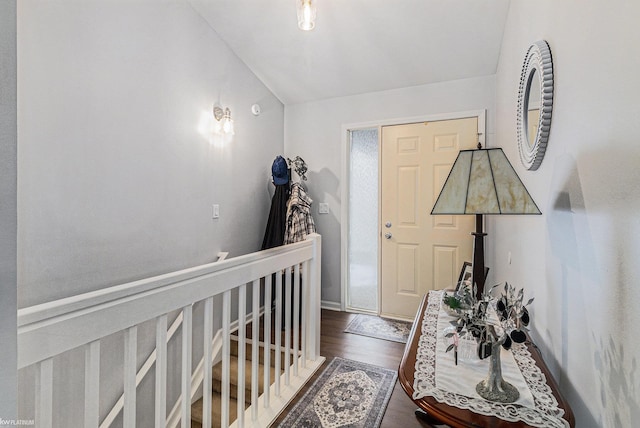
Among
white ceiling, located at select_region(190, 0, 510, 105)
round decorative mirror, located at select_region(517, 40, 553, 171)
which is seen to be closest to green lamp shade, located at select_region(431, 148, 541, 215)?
round decorative mirror, located at select_region(517, 40, 553, 171)

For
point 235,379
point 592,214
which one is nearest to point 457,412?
point 592,214

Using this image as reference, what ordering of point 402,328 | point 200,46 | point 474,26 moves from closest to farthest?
point 474,26 → point 200,46 → point 402,328

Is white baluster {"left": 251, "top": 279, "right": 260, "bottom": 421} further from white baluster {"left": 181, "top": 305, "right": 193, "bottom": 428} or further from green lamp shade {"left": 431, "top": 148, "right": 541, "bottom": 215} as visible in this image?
green lamp shade {"left": 431, "top": 148, "right": 541, "bottom": 215}

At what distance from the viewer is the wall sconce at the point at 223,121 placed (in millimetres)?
2600

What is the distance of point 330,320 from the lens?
3.03 meters

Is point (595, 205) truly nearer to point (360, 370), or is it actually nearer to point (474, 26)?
point (360, 370)

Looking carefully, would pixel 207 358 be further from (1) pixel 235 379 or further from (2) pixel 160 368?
(1) pixel 235 379

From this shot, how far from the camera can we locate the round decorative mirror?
103 cm

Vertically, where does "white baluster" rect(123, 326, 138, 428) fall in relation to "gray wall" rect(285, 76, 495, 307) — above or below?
below

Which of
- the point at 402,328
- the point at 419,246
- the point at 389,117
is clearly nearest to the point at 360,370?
the point at 402,328

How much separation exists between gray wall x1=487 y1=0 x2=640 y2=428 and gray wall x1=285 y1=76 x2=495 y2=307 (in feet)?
5.72

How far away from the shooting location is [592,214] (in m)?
0.74

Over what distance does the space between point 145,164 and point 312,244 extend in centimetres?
127

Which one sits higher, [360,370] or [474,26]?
[474,26]
